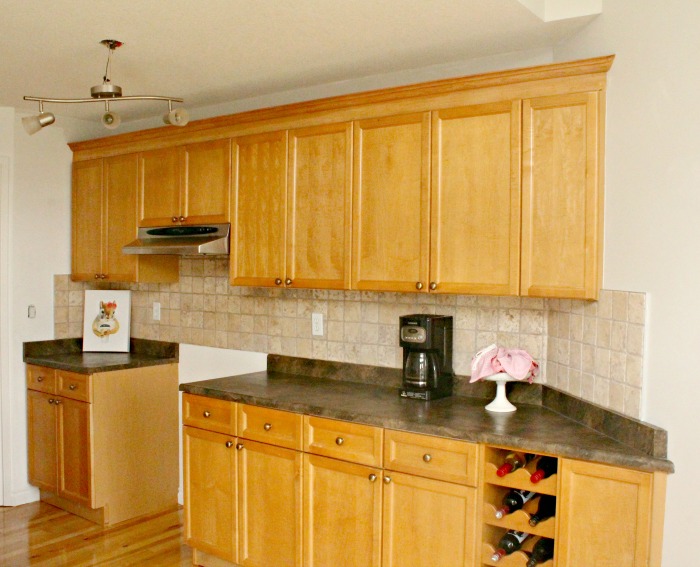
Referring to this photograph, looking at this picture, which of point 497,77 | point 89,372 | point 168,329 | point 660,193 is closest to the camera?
point 660,193

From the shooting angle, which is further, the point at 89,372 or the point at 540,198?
the point at 89,372

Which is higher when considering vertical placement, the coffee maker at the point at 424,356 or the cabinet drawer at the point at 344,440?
the coffee maker at the point at 424,356

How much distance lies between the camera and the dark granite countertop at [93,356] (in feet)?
13.0

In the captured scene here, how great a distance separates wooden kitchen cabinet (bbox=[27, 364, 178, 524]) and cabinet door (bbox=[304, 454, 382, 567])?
1.60 m

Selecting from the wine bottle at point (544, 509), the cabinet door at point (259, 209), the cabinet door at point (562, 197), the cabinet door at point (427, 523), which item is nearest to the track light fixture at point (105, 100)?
the cabinet door at point (259, 209)

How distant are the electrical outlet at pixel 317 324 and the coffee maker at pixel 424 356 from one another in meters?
0.72

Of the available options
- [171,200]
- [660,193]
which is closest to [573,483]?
[660,193]

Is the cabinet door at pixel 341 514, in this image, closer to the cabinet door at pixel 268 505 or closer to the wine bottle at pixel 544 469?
the cabinet door at pixel 268 505

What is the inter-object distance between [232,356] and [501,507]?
79.7 inches

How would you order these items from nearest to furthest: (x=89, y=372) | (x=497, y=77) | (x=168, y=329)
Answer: (x=497, y=77)
(x=89, y=372)
(x=168, y=329)

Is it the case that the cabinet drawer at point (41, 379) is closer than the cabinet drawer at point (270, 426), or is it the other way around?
the cabinet drawer at point (270, 426)

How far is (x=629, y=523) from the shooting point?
2.15 meters

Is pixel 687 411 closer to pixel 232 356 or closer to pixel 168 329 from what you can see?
pixel 232 356

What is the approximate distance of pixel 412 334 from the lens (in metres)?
2.96
